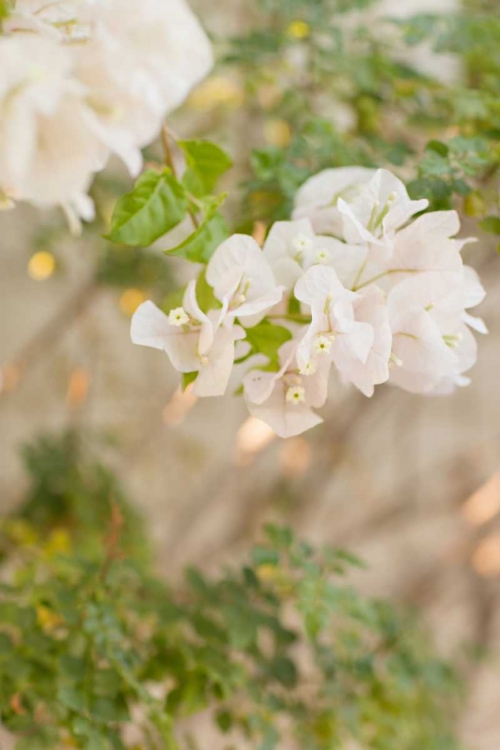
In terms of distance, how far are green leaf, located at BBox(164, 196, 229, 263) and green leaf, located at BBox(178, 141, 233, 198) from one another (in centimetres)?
3

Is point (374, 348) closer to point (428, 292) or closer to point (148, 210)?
point (428, 292)

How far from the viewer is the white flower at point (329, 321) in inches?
16.3

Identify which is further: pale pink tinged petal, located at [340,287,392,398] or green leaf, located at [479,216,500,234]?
green leaf, located at [479,216,500,234]

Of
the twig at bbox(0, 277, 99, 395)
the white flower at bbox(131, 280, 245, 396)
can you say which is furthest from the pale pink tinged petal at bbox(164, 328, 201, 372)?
the twig at bbox(0, 277, 99, 395)

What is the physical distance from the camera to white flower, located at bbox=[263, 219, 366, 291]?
0.45 m

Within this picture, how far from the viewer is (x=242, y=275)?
1.43ft

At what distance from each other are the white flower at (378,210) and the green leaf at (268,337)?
73 mm

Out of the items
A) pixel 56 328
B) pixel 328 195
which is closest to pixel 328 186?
pixel 328 195

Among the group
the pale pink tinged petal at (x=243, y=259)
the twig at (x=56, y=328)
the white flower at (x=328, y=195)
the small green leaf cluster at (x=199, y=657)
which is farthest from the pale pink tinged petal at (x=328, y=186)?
the twig at (x=56, y=328)

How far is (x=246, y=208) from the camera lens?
0.70 m

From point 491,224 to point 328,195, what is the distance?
127 millimetres

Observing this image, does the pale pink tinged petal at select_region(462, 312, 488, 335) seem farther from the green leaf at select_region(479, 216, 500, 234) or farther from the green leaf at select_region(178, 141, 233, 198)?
the green leaf at select_region(178, 141, 233, 198)

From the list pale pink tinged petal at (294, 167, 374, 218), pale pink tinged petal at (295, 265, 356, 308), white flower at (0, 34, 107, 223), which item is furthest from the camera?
pale pink tinged petal at (294, 167, 374, 218)

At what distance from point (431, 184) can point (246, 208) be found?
0.73ft
